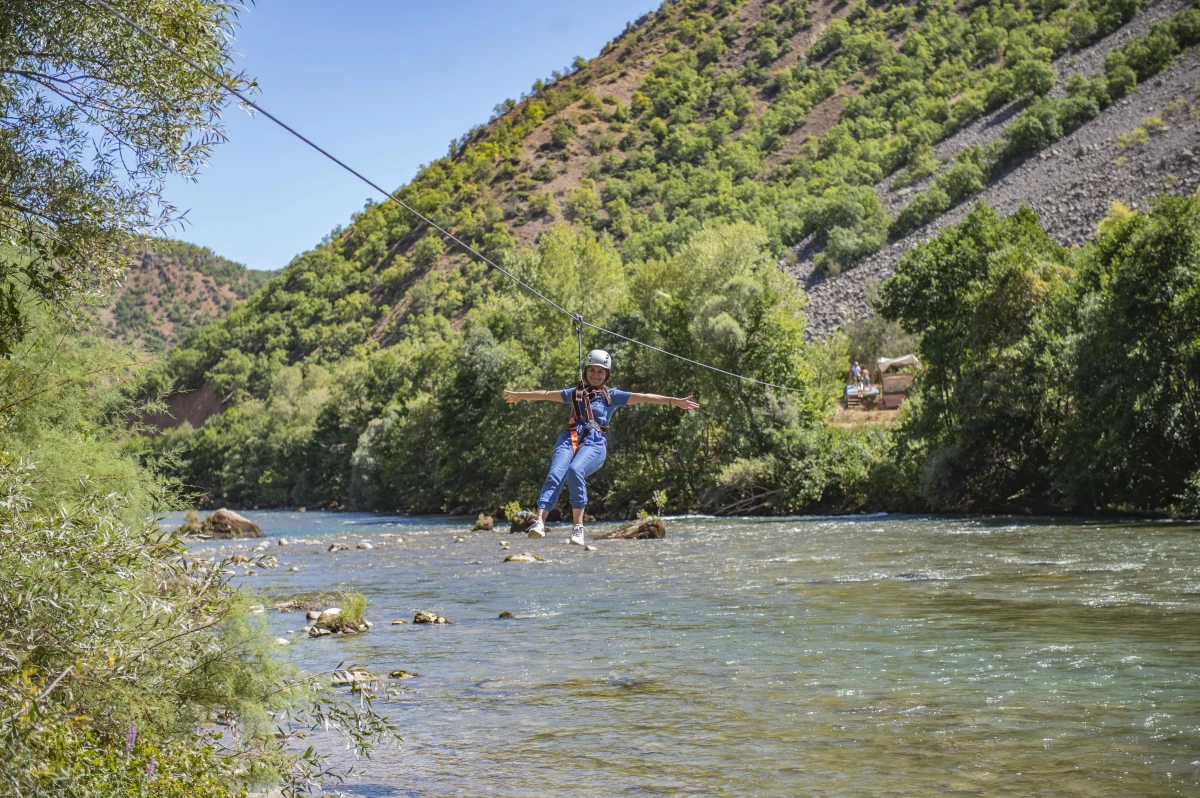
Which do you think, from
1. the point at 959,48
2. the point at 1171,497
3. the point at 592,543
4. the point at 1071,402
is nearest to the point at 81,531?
the point at 592,543

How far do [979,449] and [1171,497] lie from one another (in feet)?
28.1

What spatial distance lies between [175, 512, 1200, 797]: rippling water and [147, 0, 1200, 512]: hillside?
5753 mm

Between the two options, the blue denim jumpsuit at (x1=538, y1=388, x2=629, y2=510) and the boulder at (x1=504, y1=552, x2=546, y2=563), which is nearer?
the blue denim jumpsuit at (x1=538, y1=388, x2=629, y2=510)

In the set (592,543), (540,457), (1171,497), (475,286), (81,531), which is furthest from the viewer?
(475,286)

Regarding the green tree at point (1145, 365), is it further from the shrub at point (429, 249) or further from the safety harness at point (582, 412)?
the shrub at point (429, 249)

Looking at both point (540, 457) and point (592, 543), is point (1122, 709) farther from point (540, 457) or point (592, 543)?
point (540, 457)

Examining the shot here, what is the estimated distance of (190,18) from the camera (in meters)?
8.98

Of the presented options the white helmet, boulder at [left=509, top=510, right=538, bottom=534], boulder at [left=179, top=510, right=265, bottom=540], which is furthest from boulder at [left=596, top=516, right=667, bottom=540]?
the white helmet

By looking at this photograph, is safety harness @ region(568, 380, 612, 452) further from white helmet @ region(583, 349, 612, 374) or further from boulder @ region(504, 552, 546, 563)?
boulder @ region(504, 552, 546, 563)

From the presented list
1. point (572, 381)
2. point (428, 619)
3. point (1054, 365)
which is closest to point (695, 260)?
point (572, 381)

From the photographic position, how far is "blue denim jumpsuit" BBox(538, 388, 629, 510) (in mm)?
13586

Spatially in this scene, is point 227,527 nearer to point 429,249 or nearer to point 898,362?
point 898,362

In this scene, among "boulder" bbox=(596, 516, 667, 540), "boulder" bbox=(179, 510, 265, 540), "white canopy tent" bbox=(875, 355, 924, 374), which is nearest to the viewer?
"boulder" bbox=(596, 516, 667, 540)

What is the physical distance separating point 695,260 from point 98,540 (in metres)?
49.8
